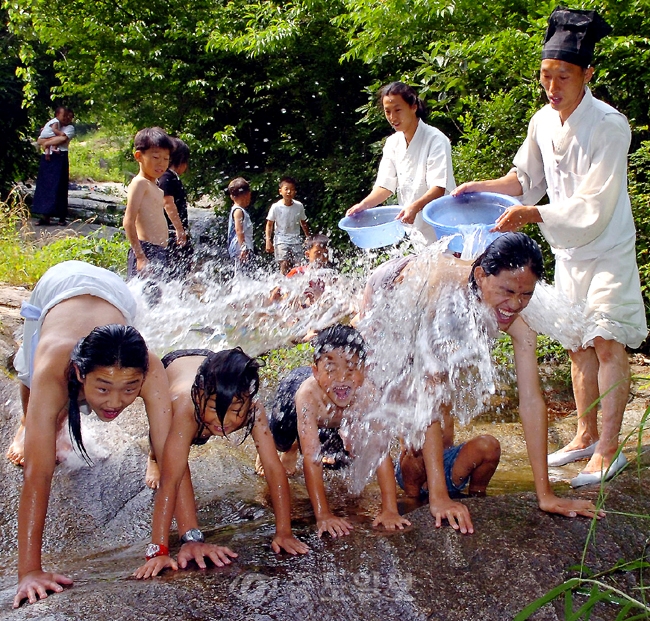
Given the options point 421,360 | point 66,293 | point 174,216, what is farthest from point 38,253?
point 421,360

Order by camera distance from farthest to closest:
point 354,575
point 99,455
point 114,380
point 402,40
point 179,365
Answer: point 402,40 < point 99,455 < point 179,365 < point 114,380 < point 354,575

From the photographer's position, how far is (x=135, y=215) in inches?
227

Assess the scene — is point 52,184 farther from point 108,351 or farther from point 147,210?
point 108,351

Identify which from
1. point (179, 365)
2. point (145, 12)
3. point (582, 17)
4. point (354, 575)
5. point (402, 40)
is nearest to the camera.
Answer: point (354, 575)

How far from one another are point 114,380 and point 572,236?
86.2 inches

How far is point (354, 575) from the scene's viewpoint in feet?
8.46

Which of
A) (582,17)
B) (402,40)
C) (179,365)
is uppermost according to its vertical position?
(402,40)

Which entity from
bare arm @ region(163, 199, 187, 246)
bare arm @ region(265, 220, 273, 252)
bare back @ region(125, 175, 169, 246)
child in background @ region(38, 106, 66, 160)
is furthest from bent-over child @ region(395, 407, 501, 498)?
child in background @ region(38, 106, 66, 160)

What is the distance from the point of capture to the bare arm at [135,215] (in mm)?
5695

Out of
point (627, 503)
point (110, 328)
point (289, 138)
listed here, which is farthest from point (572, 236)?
point (289, 138)

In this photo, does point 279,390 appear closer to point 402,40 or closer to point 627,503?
point 627,503

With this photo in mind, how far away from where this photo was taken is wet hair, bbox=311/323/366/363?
3393mm

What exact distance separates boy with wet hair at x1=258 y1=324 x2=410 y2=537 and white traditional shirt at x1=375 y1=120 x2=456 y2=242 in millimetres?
1665

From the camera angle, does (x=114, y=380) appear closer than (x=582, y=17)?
Yes
